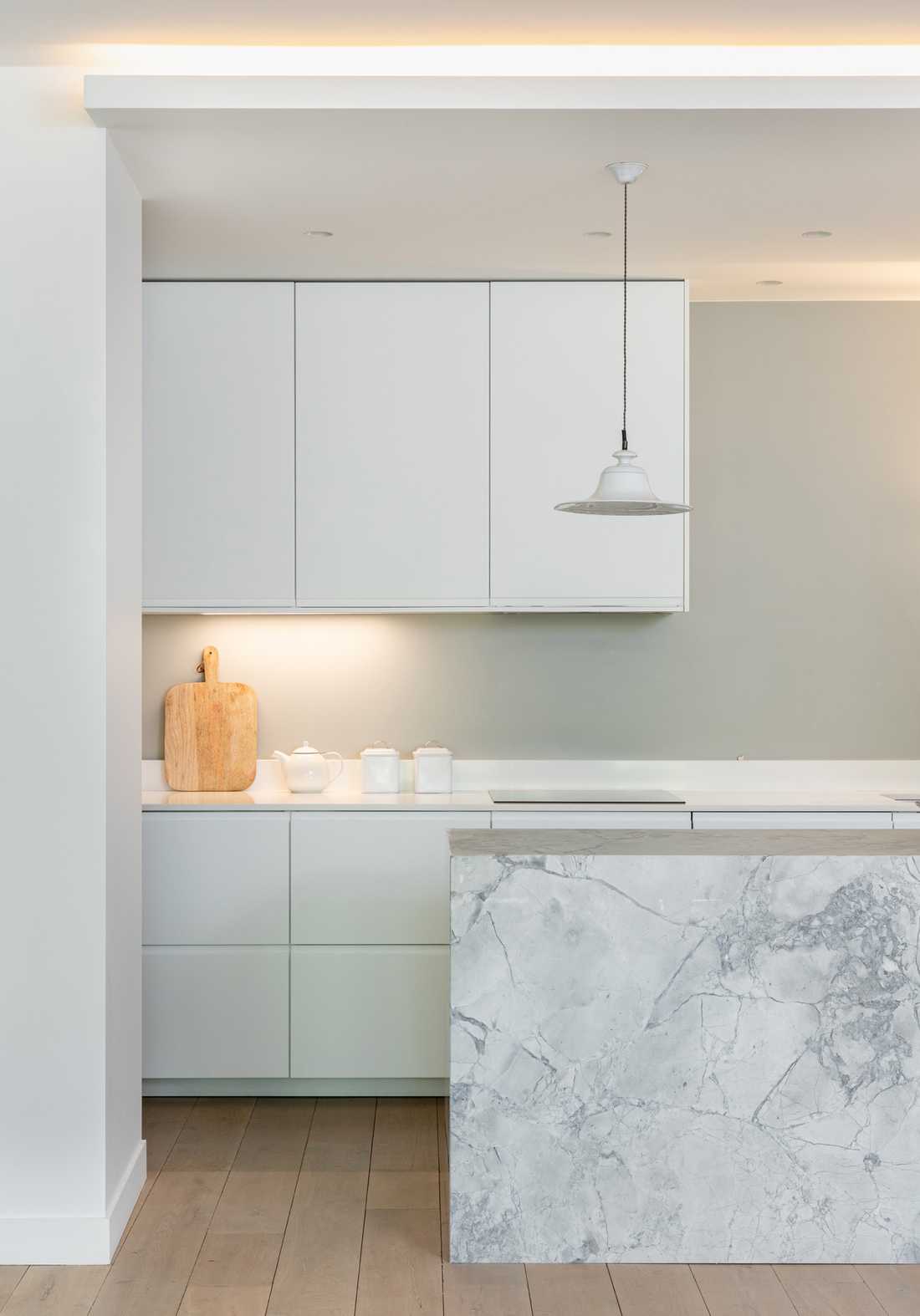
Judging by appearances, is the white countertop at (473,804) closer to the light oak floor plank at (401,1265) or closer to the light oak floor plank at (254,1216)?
the light oak floor plank at (254,1216)

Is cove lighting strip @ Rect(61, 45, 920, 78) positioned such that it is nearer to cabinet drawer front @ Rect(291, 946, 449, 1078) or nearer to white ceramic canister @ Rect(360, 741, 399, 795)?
white ceramic canister @ Rect(360, 741, 399, 795)

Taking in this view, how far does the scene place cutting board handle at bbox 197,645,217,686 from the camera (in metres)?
4.42

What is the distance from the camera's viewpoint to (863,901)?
113 inches

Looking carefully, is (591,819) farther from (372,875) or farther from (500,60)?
(500,60)

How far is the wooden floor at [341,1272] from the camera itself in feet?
8.87

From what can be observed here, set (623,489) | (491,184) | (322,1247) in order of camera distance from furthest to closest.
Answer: (491,184) < (623,489) < (322,1247)

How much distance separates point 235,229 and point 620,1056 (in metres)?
2.49

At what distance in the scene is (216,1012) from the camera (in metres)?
3.92

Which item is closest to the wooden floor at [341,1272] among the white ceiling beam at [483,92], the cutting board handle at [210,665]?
the cutting board handle at [210,665]

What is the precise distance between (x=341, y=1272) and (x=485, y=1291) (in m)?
0.34

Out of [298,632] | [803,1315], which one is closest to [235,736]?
[298,632]

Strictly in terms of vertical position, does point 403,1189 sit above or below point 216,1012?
below

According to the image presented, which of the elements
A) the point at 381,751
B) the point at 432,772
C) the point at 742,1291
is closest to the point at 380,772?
the point at 381,751

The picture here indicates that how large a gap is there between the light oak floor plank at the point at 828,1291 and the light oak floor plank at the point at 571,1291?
400mm
